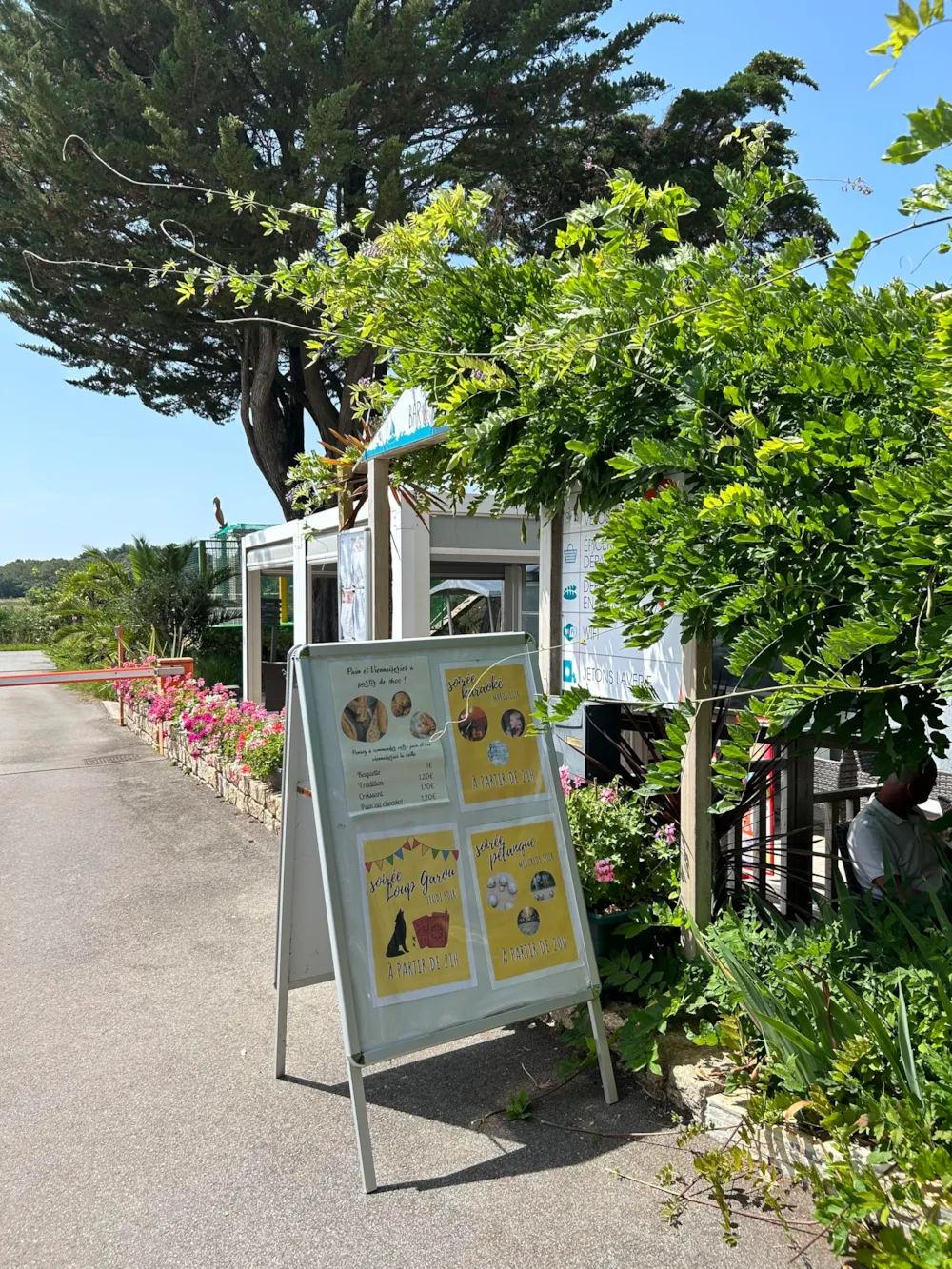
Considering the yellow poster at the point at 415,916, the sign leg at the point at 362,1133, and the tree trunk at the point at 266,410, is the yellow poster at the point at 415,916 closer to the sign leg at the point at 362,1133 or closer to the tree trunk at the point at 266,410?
the sign leg at the point at 362,1133

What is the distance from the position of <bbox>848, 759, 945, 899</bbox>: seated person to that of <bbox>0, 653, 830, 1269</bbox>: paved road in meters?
1.38

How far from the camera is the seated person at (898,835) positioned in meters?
3.69

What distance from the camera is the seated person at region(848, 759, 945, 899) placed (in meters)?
3.69

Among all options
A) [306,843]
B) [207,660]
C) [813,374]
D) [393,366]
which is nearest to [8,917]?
[306,843]

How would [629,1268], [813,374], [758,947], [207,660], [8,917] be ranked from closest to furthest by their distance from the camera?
1. [813,374]
2. [629,1268]
3. [758,947]
4. [8,917]
5. [207,660]

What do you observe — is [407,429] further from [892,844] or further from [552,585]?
[892,844]

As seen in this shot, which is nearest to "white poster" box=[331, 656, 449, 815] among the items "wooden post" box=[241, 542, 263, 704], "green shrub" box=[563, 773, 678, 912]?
"green shrub" box=[563, 773, 678, 912]

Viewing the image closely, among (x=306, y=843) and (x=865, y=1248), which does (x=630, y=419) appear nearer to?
(x=306, y=843)

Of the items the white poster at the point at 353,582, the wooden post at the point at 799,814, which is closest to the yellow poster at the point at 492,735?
the wooden post at the point at 799,814

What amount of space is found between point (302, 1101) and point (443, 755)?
4.19ft

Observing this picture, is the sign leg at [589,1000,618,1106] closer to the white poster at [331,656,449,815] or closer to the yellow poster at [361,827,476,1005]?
the yellow poster at [361,827,476,1005]

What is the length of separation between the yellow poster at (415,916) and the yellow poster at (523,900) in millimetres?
99

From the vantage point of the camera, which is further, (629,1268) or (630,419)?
(630,419)

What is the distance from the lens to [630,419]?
270cm
